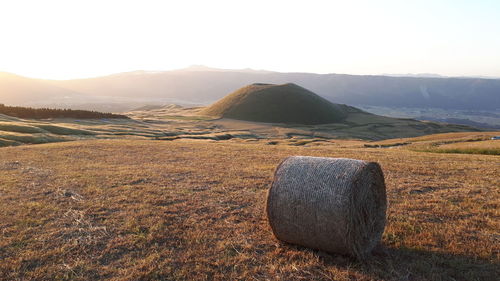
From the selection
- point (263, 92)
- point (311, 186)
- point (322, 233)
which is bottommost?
point (322, 233)

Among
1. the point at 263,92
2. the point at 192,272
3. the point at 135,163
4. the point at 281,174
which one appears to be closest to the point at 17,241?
the point at 192,272

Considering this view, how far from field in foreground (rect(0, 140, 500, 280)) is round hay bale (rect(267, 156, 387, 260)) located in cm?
47

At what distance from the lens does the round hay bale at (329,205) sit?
9.07 metres

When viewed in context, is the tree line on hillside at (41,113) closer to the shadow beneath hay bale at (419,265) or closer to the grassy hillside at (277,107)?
the grassy hillside at (277,107)

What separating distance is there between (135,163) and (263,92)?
163216mm

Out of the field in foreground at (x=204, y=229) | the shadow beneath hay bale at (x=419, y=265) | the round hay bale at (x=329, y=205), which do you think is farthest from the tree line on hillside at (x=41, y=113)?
the shadow beneath hay bale at (x=419, y=265)

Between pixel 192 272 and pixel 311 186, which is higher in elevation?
pixel 311 186

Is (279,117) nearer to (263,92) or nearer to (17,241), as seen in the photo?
(263,92)

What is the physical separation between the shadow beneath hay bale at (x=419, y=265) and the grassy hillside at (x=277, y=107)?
148 meters

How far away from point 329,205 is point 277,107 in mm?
162815

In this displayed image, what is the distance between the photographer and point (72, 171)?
21.4 metres

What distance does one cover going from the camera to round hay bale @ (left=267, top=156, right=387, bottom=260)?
29.8 ft

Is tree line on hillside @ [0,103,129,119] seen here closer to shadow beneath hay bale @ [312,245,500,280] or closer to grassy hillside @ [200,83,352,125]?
grassy hillside @ [200,83,352,125]

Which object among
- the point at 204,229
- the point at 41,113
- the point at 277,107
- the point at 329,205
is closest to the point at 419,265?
the point at 329,205
